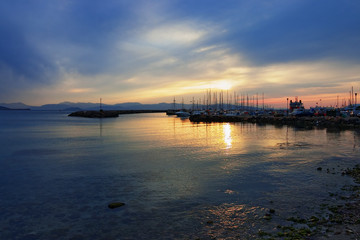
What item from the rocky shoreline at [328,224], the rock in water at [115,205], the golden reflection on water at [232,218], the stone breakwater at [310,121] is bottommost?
the golden reflection on water at [232,218]

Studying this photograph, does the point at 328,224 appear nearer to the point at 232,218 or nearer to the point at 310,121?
the point at 232,218

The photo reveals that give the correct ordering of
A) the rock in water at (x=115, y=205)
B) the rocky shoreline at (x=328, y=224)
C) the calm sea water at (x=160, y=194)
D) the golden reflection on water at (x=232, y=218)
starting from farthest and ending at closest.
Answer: the rock in water at (x=115, y=205) < the calm sea water at (x=160, y=194) < the golden reflection on water at (x=232, y=218) < the rocky shoreline at (x=328, y=224)

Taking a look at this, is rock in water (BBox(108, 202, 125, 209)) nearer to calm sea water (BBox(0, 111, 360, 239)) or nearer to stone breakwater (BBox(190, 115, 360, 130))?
calm sea water (BBox(0, 111, 360, 239))

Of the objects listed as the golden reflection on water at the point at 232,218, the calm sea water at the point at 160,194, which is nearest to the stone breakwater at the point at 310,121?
the calm sea water at the point at 160,194

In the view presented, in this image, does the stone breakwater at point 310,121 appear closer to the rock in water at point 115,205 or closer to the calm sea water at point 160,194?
the calm sea water at point 160,194

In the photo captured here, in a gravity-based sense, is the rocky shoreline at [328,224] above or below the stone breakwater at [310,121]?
below

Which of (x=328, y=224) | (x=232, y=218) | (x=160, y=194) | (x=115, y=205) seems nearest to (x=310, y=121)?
(x=160, y=194)

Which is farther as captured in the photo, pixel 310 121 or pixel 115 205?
pixel 310 121

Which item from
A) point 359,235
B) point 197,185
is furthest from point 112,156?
point 359,235

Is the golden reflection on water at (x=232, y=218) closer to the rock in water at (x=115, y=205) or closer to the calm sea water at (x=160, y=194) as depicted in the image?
the calm sea water at (x=160, y=194)

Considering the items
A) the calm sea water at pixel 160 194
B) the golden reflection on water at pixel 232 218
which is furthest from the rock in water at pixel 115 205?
the golden reflection on water at pixel 232 218

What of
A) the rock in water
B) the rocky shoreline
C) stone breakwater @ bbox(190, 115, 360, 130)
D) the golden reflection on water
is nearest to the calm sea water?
the golden reflection on water

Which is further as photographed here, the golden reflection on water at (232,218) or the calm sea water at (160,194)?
the calm sea water at (160,194)

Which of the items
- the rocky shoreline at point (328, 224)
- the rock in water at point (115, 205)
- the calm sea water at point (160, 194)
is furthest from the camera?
the rock in water at point (115, 205)
